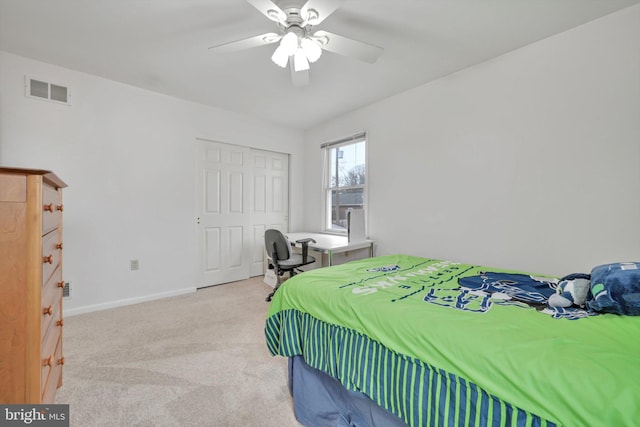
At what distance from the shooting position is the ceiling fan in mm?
1495

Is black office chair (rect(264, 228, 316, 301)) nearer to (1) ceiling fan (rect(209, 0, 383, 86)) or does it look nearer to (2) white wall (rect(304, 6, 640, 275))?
(2) white wall (rect(304, 6, 640, 275))

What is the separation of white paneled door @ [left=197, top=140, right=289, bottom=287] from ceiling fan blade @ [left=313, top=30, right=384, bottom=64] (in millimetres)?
2441

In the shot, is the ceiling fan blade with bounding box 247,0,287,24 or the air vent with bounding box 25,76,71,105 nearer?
the ceiling fan blade with bounding box 247,0,287,24

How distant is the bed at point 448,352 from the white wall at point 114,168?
7.86 feet

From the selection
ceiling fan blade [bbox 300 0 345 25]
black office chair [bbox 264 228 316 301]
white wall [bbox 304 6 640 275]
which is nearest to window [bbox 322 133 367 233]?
white wall [bbox 304 6 640 275]

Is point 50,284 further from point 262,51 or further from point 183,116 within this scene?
point 183,116

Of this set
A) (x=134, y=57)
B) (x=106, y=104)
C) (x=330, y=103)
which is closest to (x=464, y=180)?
(x=330, y=103)

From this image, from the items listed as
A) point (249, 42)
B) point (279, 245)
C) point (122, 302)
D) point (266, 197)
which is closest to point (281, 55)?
point (249, 42)

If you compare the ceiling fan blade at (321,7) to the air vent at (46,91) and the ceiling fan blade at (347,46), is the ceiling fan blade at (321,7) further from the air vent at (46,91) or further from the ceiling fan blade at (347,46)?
the air vent at (46,91)

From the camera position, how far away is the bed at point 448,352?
69cm

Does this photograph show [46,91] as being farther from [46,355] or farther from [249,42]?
[46,355]

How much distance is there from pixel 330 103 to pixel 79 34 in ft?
8.16

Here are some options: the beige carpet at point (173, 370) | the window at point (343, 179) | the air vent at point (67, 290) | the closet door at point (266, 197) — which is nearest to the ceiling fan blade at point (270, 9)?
the window at point (343, 179)

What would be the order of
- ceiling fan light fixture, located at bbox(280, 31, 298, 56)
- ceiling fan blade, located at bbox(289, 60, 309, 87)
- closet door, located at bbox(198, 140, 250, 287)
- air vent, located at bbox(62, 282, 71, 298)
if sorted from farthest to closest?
1. closet door, located at bbox(198, 140, 250, 287)
2. air vent, located at bbox(62, 282, 71, 298)
3. ceiling fan blade, located at bbox(289, 60, 309, 87)
4. ceiling fan light fixture, located at bbox(280, 31, 298, 56)
